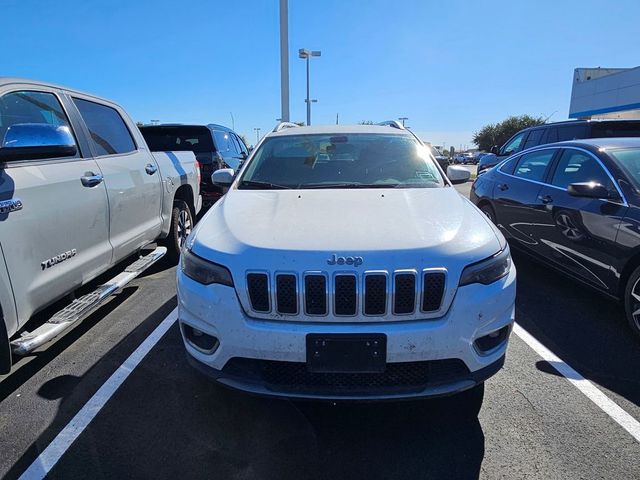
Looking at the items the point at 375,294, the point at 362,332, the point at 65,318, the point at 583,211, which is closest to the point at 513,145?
the point at 583,211

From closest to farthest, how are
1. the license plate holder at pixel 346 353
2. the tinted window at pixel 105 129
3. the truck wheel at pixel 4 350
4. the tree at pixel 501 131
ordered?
the license plate holder at pixel 346 353, the truck wheel at pixel 4 350, the tinted window at pixel 105 129, the tree at pixel 501 131

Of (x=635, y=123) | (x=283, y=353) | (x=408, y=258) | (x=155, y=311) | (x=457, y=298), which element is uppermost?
(x=635, y=123)

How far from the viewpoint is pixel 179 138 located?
8.79 m

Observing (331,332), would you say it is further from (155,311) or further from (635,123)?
(635,123)

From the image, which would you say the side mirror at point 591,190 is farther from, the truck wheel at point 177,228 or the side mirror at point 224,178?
the truck wheel at point 177,228

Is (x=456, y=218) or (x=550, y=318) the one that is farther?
(x=550, y=318)

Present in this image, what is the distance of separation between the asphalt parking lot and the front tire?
162 mm

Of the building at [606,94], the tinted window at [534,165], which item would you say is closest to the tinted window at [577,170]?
the tinted window at [534,165]

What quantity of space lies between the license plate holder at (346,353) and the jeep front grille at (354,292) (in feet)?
0.39

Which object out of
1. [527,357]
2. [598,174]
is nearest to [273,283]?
[527,357]

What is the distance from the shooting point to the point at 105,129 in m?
→ 4.09

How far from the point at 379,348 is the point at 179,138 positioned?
7.78 meters

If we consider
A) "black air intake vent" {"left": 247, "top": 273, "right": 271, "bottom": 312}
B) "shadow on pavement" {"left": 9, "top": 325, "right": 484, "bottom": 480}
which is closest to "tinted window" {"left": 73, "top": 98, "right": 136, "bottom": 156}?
"shadow on pavement" {"left": 9, "top": 325, "right": 484, "bottom": 480}

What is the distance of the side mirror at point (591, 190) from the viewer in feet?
12.6
